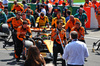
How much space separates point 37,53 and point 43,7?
17.9m

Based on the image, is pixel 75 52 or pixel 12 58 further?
pixel 12 58

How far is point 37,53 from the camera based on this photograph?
6691 mm

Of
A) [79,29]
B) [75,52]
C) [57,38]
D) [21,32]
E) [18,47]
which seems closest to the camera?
[75,52]

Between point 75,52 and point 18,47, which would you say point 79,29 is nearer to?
point 18,47

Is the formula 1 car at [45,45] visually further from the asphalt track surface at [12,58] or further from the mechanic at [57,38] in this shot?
the mechanic at [57,38]

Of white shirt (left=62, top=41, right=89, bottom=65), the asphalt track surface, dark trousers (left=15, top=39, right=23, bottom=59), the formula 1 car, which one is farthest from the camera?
dark trousers (left=15, top=39, right=23, bottom=59)

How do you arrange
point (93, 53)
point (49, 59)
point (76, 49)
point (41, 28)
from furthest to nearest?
point (41, 28), point (93, 53), point (49, 59), point (76, 49)

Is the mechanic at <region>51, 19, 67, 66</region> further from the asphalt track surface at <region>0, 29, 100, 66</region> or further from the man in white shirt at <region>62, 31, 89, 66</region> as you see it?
the man in white shirt at <region>62, 31, 89, 66</region>

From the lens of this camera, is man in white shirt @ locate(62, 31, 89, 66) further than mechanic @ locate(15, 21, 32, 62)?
No

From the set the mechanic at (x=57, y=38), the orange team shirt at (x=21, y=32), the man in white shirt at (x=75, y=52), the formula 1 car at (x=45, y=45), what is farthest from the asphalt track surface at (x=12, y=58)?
the man in white shirt at (x=75, y=52)

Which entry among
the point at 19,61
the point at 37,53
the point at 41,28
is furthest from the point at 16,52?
the point at 37,53

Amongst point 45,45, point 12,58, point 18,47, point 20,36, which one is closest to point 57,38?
point 45,45

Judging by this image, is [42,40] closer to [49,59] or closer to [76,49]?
[49,59]

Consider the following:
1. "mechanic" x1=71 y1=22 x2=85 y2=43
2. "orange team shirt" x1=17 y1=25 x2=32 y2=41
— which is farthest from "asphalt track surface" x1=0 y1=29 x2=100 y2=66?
"mechanic" x1=71 y1=22 x2=85 y2=43
